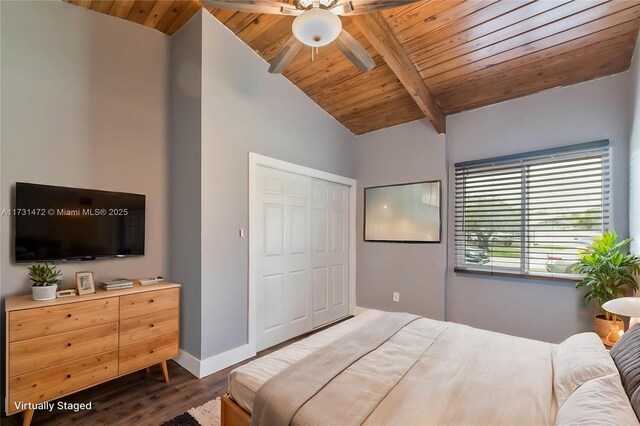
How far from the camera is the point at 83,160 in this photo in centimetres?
240

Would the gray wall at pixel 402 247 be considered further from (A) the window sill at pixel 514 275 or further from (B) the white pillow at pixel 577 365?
(B) the white pillow at pixel 577 365

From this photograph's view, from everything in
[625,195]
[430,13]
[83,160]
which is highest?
[430,13]

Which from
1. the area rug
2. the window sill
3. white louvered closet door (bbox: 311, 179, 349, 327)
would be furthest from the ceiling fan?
the window sill

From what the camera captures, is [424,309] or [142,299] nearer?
[142,299]

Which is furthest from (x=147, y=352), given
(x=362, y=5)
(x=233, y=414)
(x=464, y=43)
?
(x=464, y=43)

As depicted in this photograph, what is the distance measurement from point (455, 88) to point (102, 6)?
339 centimetres

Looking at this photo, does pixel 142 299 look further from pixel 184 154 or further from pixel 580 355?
pixel 580 355

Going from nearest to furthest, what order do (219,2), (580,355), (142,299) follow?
(580,355) → (219,2) → (142,299)

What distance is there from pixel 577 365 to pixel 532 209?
2.16 m

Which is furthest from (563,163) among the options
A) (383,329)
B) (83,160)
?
(83,160)

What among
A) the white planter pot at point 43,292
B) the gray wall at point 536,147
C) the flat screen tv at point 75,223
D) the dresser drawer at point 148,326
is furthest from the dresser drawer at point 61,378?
the gray wall at point 536,147

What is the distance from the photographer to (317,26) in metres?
1.63

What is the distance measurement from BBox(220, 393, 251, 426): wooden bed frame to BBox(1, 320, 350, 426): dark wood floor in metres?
0.78

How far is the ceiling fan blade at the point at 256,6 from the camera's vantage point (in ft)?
5.43
